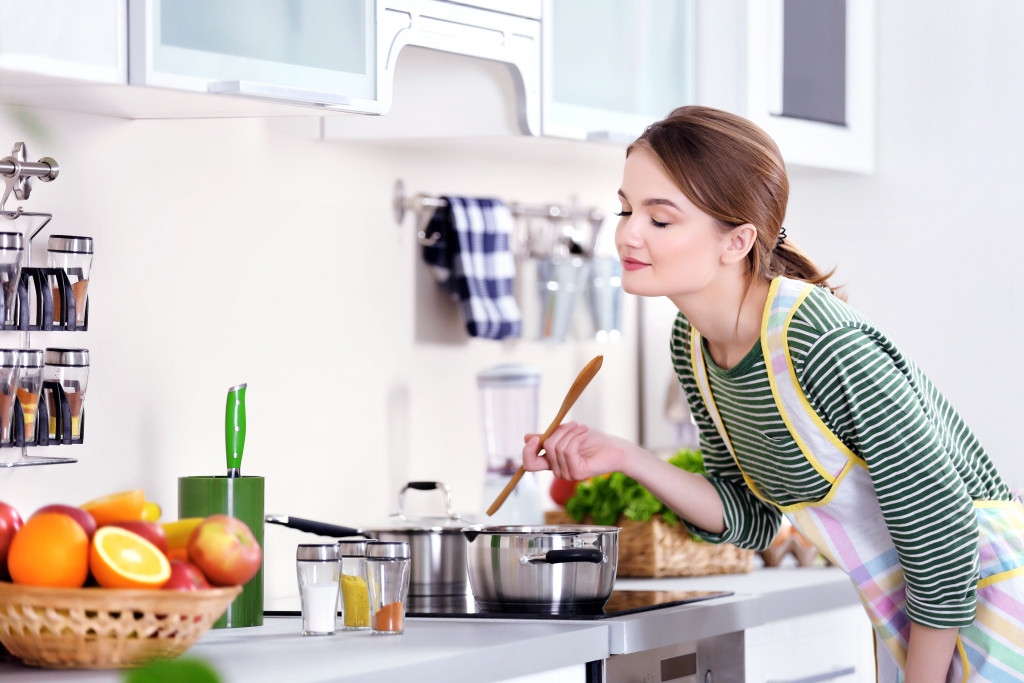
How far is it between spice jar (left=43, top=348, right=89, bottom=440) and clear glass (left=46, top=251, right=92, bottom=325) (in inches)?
1.6

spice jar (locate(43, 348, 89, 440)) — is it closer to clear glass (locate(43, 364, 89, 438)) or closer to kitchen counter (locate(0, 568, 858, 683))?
clear glass (locate(43, 364, 89, 438))

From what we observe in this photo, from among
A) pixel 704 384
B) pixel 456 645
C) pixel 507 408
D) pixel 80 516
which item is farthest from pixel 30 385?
pixel 507 408

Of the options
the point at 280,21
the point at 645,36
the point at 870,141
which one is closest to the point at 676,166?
the point at 280,21

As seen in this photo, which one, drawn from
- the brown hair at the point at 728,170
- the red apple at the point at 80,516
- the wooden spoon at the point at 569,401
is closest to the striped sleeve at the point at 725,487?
the wooden spoon at the point at 569,401

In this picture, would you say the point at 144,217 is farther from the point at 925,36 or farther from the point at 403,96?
the point at 925,36

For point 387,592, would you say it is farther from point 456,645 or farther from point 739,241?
point 739,241

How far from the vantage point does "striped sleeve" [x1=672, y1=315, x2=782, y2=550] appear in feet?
5.98

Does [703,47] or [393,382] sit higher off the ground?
[703,47]

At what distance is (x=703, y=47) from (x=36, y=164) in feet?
3.80

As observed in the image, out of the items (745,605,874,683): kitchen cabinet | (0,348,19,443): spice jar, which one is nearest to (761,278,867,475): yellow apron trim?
(745,605,874,683): kitchen cabinet

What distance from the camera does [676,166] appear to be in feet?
5.26

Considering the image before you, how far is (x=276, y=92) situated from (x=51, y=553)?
0.55 metres

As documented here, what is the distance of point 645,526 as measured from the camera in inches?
84.7

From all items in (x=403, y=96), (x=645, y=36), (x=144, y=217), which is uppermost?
(x=645, y=36)
